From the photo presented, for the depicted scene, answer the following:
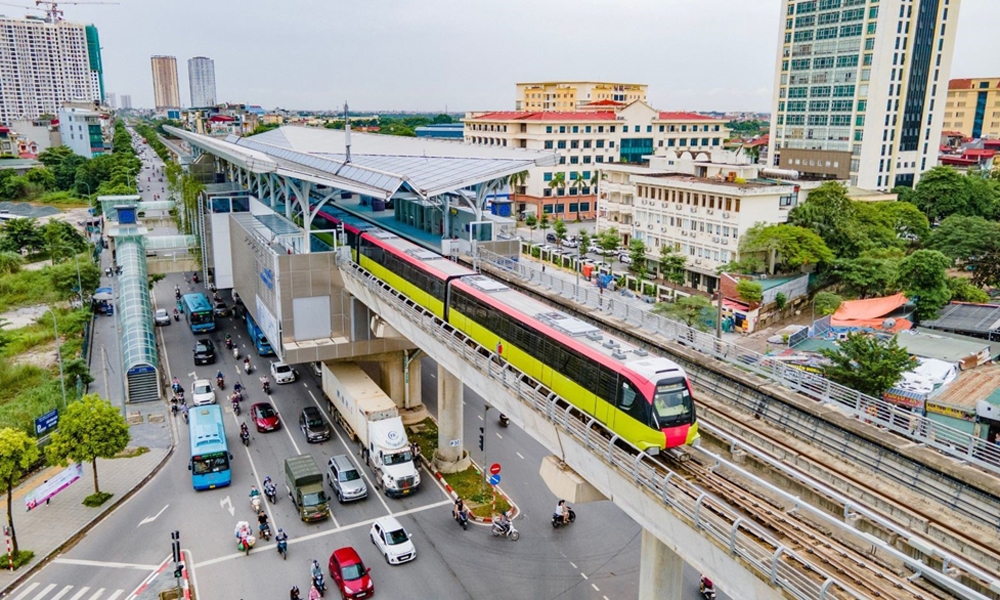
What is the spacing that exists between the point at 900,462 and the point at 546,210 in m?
78.6

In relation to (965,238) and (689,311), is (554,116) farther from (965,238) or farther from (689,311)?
(689,311)

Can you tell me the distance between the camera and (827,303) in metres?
48.3

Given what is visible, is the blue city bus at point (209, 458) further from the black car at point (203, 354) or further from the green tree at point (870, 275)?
the green tree at point (870, 275)

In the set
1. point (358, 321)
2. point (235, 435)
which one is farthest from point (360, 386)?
point (235, 435)

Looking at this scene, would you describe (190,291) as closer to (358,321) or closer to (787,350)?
(358,321)

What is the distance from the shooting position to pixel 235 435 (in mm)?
34844

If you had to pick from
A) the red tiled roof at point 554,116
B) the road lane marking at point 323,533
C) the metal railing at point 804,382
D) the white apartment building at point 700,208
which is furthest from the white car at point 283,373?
the red tiled roof at point 554,116

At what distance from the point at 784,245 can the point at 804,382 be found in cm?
3371

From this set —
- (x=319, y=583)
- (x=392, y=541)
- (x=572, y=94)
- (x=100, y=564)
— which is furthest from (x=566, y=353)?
(x=572, y=94)

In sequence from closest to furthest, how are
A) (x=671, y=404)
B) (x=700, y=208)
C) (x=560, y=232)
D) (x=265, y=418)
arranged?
(x=671, y=404)
(x=265, y=418)
(x=700, y=208)
(x=560, y=232)

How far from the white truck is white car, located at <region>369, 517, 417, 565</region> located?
10.8ft

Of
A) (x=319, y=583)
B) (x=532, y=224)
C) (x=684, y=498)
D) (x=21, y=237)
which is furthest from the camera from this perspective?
(x=532, y=224)

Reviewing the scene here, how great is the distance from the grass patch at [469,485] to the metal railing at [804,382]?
28.1 ft

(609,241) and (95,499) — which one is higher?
(609,241)
